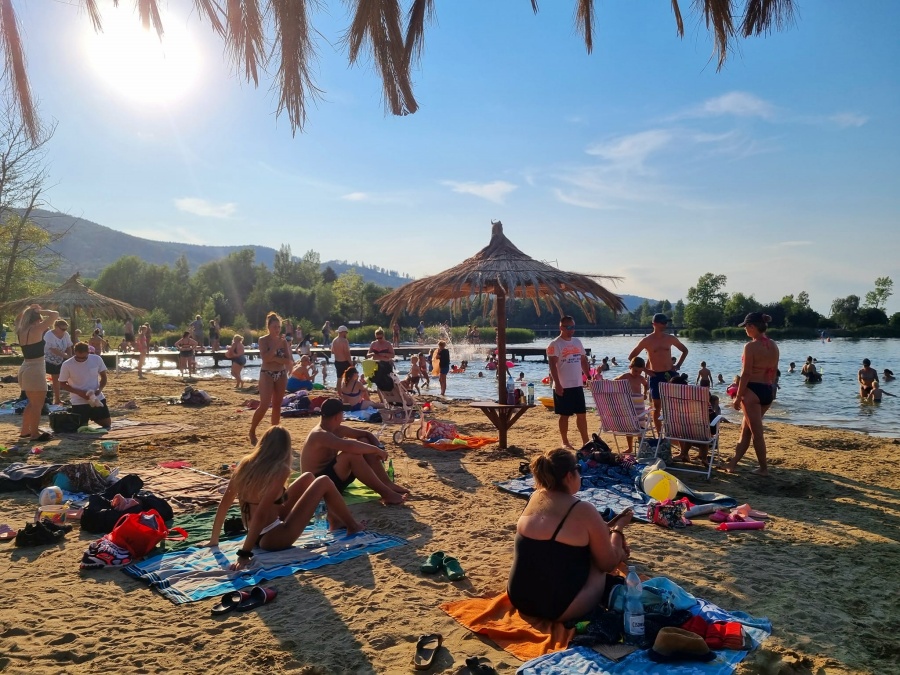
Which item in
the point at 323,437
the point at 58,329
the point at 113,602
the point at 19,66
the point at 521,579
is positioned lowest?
the point at 113,602

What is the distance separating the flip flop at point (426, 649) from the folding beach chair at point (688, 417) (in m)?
4.19

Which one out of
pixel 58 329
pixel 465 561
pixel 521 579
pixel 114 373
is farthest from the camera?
pixel 114 373

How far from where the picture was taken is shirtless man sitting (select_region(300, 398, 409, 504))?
17.0 feet

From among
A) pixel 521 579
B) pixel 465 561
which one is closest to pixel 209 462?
pixel 465 561

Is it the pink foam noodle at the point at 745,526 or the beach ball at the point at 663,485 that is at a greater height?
the beach ball at the point at 663,485

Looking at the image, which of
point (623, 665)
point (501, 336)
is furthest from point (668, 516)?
point (501, 336)

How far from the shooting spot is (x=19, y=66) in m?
3.00

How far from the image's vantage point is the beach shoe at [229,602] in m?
3.47

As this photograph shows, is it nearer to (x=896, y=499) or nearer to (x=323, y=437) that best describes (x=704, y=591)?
(x=323, y=437)

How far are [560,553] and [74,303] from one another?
68.8ft

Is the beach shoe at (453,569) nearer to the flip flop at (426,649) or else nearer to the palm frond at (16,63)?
the flip flop at (426,649)

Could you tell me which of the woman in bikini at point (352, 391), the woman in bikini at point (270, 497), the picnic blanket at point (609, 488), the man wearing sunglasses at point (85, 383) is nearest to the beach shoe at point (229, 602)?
the woman in bikini at point (270, 497)

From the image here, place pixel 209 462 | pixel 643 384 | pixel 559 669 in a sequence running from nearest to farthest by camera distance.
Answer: pixel 559 669 → pixel 209 462 → pixel 643 384

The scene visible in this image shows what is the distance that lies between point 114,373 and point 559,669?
2026cm
